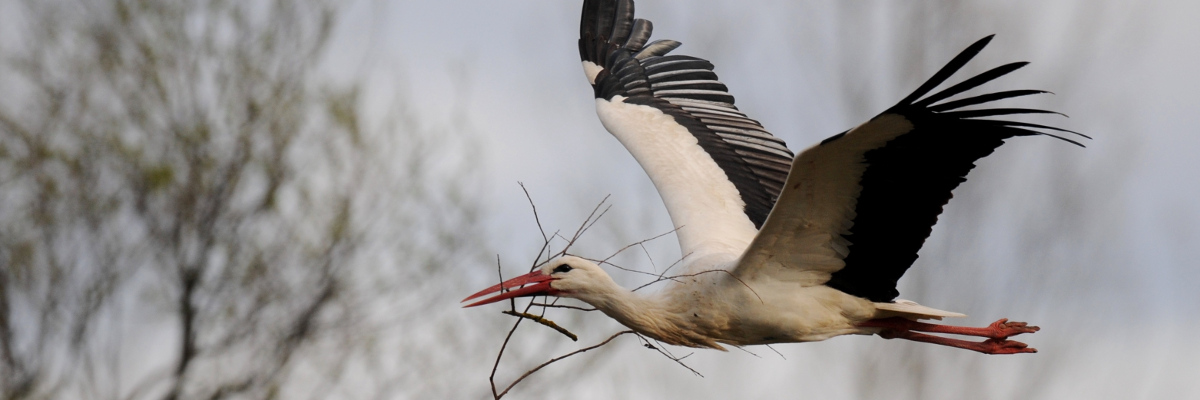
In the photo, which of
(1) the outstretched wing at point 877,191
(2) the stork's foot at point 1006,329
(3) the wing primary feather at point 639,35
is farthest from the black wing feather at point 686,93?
(2) the stork's foot at point 1006,329

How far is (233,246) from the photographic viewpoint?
8.95 meters

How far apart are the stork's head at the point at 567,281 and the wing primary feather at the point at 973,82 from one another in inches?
59.1

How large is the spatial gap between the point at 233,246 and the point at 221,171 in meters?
0.59

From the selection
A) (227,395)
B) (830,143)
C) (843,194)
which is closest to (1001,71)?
(830,143)

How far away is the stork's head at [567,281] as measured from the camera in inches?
184

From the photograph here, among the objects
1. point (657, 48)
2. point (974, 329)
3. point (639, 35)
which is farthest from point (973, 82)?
point (639, 35)

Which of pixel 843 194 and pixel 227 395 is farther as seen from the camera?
pixel 227 395

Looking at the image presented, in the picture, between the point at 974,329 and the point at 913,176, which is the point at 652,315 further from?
the point at 974,329

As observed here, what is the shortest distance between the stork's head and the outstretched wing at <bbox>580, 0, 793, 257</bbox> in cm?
53

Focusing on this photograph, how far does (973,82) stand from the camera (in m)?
3.59

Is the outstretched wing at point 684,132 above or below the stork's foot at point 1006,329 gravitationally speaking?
above

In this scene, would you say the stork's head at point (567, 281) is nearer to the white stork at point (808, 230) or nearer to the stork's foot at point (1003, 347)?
the white stork at point (808, 230)

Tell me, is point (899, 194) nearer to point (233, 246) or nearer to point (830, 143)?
point (830, 143)

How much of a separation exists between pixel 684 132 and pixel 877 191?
2072mm
